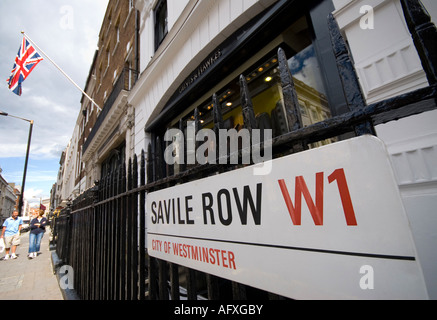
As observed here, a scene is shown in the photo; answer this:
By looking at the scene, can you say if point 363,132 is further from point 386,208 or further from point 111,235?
point 111,235

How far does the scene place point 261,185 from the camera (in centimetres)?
76

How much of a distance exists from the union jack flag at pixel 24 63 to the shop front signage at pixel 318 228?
38.5ft

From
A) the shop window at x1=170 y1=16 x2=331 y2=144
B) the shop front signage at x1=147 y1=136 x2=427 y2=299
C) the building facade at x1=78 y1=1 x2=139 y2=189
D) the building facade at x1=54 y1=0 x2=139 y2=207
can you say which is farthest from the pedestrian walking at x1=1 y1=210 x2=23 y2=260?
the shop front signage at x1=147 y1=136 x2=427 y2=299

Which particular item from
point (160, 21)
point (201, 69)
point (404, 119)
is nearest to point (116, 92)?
point (160, 21)

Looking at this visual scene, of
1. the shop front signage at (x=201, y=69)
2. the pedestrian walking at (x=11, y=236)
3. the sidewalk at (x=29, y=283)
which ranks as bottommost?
the sidewalk at (x=29, y=283)

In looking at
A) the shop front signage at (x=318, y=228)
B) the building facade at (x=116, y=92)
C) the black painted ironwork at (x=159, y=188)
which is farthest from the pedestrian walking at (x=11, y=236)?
the shop front signage at (x=318, y=228)

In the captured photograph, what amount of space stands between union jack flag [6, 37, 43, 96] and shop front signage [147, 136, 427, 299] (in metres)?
11.7

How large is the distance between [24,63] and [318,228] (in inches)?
500

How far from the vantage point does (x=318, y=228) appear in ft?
1.97

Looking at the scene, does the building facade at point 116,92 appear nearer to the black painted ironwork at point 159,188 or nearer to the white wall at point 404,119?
the black painted ironwork at point 159,188

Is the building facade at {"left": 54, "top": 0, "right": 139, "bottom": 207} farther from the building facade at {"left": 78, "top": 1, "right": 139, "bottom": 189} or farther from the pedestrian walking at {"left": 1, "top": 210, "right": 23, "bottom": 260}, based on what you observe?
the pedestrian walking at {"left": 1, "top": 210, "right": 23, "bottom": 260}

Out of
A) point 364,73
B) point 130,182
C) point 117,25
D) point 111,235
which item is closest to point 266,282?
point 130,182

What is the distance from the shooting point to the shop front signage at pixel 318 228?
49cm

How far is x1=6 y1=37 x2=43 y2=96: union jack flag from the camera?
27.9ft
